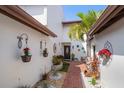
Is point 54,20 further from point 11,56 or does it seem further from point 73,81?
point 11,56

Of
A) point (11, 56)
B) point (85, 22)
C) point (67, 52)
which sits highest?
point (85, 22)

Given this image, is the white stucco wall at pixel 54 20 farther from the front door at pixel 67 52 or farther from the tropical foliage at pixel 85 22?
the front door at pixel 67 52

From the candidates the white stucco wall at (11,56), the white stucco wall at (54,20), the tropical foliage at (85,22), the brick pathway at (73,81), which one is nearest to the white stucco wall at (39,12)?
the white stucco wall at (54,20)

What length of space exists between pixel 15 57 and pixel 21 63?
670mm

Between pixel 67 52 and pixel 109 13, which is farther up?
pixel 109 13

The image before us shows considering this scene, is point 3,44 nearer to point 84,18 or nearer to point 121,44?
point 121,44

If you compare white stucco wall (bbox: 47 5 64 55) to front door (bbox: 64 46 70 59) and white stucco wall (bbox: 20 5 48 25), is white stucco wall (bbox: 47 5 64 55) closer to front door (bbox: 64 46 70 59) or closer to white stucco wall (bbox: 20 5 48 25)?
white stucco wall (bbox: 20 5 48 25)

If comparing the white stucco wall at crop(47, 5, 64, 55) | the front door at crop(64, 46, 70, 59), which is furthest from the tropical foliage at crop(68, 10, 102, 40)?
the front door at crop(64, 46, 70, 59)

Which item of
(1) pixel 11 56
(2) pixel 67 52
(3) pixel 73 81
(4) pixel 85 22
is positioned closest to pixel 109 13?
(1) pixel 11 56

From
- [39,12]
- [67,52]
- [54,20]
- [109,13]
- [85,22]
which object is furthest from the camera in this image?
[67,52]

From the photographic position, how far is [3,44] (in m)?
4.73

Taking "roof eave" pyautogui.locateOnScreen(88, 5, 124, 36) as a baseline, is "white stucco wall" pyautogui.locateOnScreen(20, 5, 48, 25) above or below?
above
